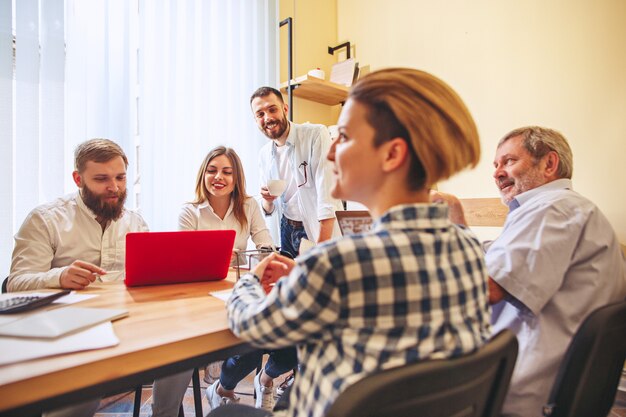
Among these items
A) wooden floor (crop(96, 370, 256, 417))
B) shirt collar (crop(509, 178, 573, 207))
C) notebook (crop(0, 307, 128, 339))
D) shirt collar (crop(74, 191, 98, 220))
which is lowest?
wooden floor (crop(96, 370, 256, 417))

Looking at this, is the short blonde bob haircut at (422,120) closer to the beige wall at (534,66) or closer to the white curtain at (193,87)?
the beige wall at (534,66)

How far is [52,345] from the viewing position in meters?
0.63

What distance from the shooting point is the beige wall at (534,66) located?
2.16 metres

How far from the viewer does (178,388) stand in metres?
1.42

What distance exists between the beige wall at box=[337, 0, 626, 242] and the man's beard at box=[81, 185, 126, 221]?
169 centimetres

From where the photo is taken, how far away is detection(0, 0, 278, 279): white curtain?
6.02 feet

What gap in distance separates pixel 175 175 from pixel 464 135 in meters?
2.15

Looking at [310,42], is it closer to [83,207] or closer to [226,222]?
[226,222]

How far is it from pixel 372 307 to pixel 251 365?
1.36 metres

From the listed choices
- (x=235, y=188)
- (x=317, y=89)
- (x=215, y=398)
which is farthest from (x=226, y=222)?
(x=317, y=89)

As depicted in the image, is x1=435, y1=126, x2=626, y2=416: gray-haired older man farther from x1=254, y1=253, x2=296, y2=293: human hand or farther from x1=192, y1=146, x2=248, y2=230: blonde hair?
x1=192, y1=146, x2=248, y2=230: blonde hair

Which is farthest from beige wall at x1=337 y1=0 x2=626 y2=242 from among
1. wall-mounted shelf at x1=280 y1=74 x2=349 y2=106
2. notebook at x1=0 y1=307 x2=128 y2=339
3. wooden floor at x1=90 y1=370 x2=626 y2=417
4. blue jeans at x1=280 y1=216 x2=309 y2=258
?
notebook at x1=0 y1=307 x2=128 y2=339

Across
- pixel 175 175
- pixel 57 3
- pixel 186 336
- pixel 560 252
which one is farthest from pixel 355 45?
pixel 186 336

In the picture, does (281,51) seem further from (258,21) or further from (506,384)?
(506,384)
